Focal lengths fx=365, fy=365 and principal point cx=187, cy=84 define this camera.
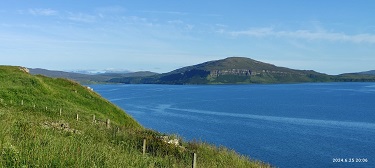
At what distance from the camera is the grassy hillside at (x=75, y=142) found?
38.4ft

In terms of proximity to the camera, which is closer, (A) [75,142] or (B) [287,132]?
(A) [75,142]

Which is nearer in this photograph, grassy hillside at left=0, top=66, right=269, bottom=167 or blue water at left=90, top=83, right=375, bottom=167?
grassy hillside at left=0, top=66, right=269, bottom=167

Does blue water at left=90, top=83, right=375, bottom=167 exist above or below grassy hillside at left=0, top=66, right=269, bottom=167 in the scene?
below

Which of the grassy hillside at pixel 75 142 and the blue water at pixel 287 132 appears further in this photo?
the blue water at pixel 287 132

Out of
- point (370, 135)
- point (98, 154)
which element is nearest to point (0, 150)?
point (98, 154)

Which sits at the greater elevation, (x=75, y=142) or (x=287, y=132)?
→ (x=75, y=142)

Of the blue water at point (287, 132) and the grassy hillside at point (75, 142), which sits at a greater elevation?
the grassy hillside at point (75, 142)

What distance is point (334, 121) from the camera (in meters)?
119

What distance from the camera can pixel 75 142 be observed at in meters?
15.6

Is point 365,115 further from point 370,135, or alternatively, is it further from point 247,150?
point 247,150

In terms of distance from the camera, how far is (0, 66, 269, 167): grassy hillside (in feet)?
38.4

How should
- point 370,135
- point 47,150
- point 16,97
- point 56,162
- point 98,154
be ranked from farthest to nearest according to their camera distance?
point 370,135
point 16,97
point 98,154
point 47,150
point 56,162

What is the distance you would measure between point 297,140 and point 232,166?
68606 mm

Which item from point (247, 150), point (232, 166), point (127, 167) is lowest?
point (247, 150)
